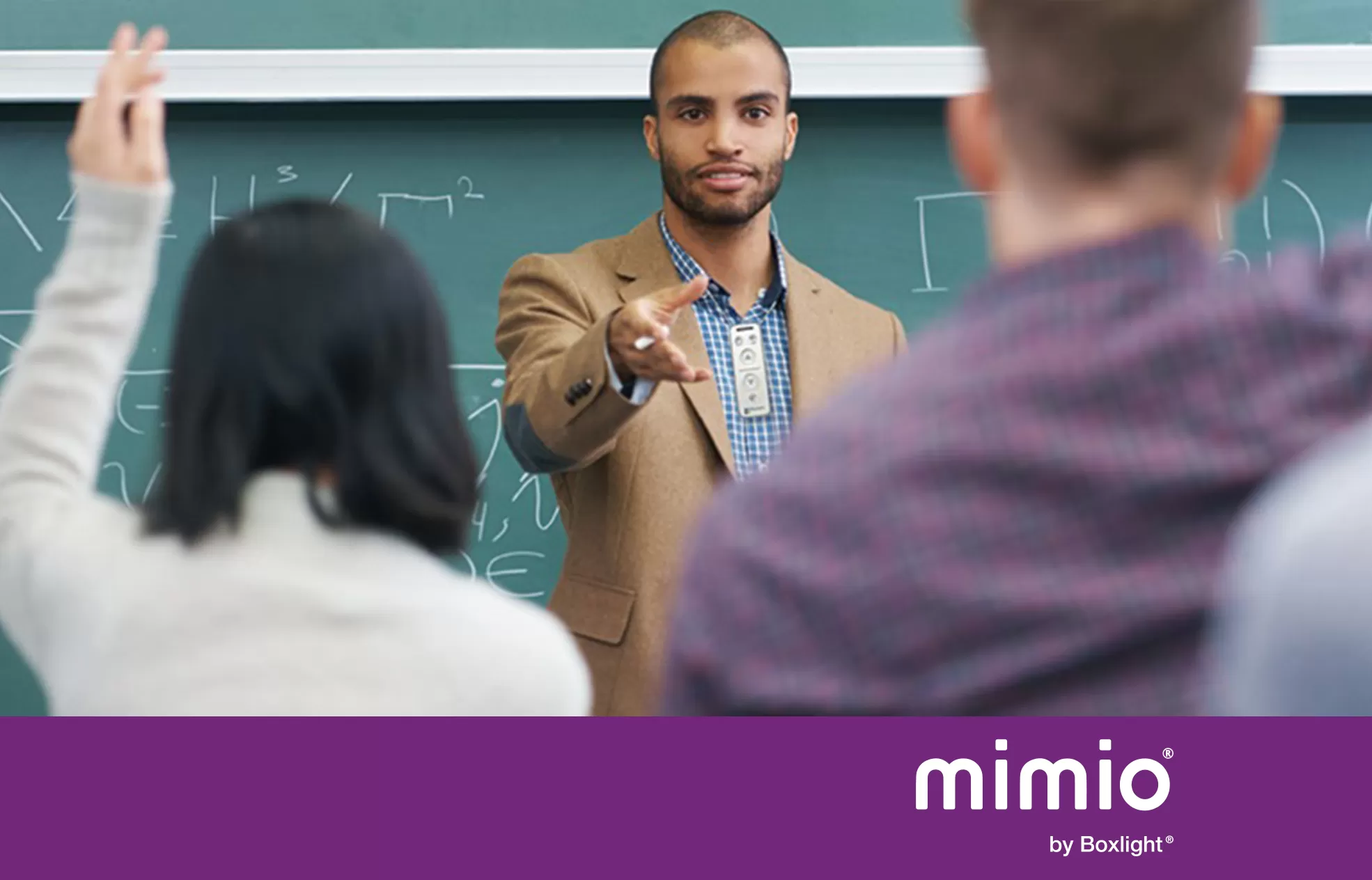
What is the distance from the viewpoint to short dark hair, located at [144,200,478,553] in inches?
46.5

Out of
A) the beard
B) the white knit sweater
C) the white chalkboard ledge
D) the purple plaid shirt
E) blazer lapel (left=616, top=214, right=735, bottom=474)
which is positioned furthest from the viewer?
the white chalkboard ledge

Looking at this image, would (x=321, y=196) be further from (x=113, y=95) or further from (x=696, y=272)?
(x=113, y=95)

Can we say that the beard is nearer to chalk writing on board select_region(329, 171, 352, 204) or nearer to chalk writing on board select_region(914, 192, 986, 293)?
chalk writing on board select_region(914, 192, 986, 293)

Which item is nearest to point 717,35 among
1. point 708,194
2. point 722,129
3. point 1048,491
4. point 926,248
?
point 722,129

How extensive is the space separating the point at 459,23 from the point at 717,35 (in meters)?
0.64

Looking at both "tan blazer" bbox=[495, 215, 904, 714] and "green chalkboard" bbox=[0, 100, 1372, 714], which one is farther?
"green chalkboard" bbox=[0, 100, 1372, 714]

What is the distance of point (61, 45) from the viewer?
10.5 ft

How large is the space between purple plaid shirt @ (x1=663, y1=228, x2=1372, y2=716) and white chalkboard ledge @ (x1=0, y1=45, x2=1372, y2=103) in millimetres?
2389

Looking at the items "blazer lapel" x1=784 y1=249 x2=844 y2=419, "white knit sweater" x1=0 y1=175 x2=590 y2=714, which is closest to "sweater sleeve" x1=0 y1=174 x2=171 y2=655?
"white knit sweater" x1=0 y1=175 x2=590 y2=714

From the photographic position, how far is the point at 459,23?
3199 mm

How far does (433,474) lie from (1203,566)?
60 centimetres
